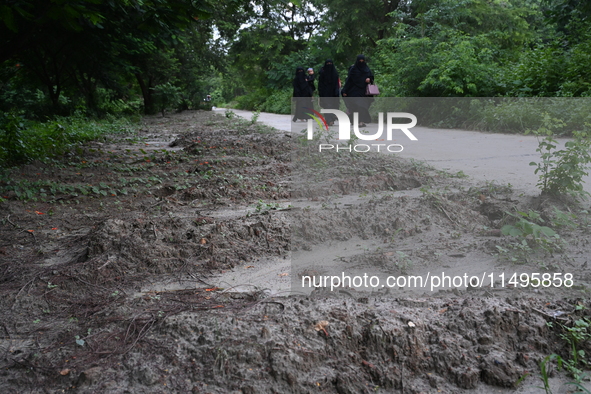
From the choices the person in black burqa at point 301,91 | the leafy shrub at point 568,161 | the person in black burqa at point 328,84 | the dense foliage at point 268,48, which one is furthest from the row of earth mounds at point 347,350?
the person in black burqa at point 301,91

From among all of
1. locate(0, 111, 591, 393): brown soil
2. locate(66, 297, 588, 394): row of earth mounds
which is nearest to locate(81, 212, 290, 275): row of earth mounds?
locate(0, 111, 591, 393): brown soil

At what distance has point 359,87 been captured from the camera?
43.4ft

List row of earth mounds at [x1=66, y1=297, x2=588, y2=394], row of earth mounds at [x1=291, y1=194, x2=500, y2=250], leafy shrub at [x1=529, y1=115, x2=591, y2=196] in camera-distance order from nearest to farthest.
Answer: row of earth mounds at [x1=66, y1=297, x2=588, y2=394]
leafy shrub at [x1=529, y1=115, x2=591, y2=196]
row of earth mounds at [x1=291, y1=194, x2=500, y2=250]

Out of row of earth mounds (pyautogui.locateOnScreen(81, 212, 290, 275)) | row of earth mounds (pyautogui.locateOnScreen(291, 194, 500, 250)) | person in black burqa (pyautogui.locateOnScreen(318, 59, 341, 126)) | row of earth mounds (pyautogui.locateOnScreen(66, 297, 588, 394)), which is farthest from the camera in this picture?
person in black burqa (pyautogui.locateOnScreen(318, 59, 341, 126))

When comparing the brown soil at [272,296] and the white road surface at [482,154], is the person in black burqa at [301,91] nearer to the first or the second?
the white road surface at [482,154]

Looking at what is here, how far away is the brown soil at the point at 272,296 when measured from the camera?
2.34 metres

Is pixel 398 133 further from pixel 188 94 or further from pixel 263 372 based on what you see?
pixel 188 94

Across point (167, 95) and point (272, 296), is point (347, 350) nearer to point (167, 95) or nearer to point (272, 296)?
point (272, 296)

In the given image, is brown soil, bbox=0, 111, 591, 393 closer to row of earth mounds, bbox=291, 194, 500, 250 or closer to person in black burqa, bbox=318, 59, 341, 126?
row of earth mounds, bbox=291, 194, 500, 250

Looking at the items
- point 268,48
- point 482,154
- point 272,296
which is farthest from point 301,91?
point 268,48

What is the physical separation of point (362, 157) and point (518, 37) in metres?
21.1

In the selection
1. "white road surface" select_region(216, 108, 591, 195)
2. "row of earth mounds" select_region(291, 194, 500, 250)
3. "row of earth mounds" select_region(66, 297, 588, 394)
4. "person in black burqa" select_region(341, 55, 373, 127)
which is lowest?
"row of earth mounds" select_region(66, 297, 588, 394)

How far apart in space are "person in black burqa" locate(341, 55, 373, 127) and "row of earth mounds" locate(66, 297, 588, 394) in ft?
34.9

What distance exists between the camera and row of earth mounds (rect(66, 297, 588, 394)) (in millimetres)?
2285
